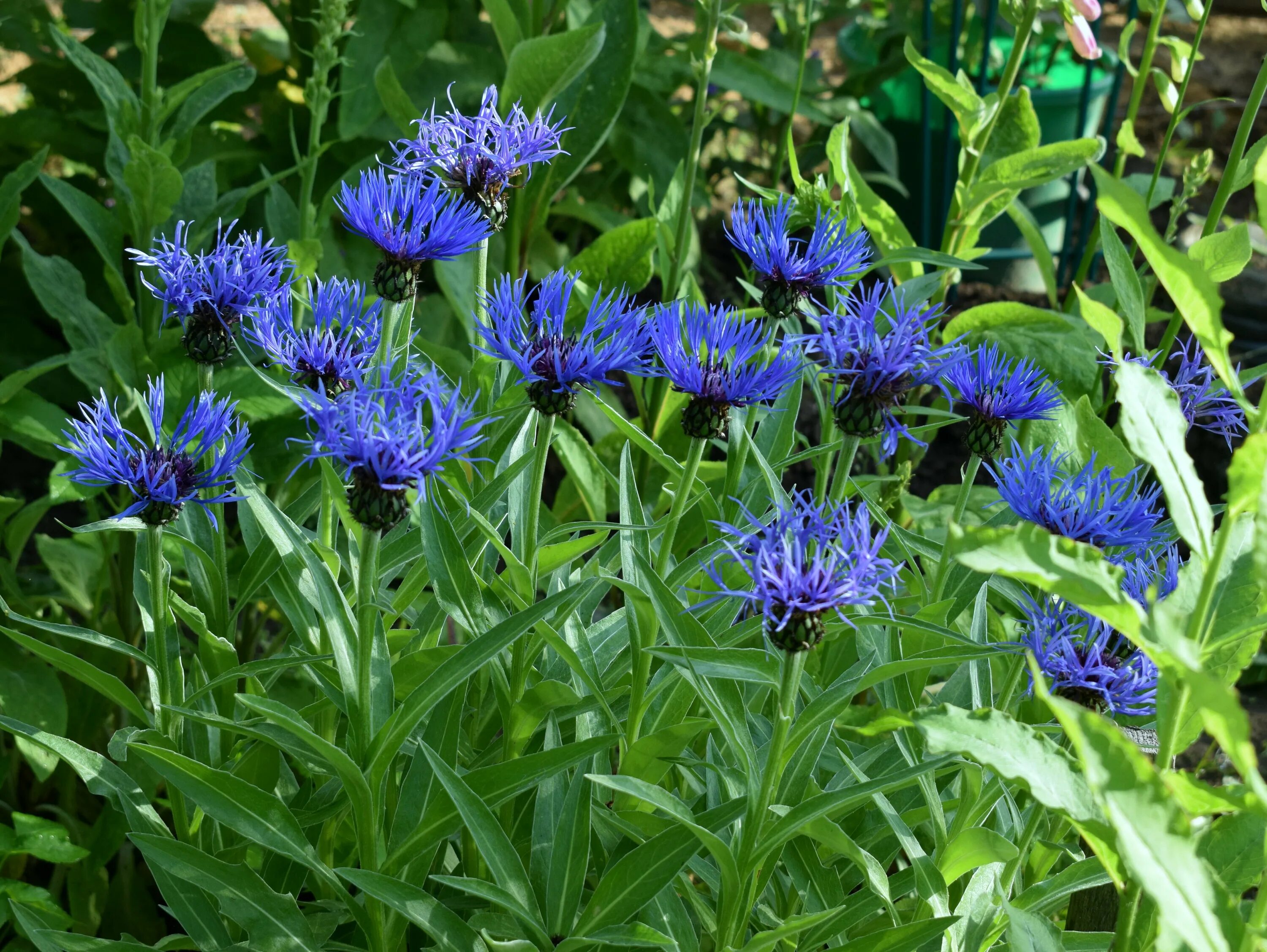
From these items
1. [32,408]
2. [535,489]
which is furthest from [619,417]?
[32,408]

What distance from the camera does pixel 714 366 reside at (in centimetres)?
121

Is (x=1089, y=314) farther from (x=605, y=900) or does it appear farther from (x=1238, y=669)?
(x=605, y=900)

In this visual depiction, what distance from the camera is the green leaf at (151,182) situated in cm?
191

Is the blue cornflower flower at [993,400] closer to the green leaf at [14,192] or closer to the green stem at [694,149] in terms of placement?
the green stem at [694,149]

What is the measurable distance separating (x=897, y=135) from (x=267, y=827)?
3.37 metres

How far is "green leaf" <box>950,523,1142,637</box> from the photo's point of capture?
80cm

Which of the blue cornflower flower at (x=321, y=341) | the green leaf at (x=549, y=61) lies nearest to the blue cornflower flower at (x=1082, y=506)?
the blue cornflower flower at (x=321, y=341)

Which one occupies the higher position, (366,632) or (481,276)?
(481,276)

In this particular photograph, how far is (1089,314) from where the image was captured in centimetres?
98

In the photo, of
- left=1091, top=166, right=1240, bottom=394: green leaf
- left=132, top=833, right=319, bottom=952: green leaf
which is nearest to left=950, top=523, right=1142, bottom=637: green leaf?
left=1091, top=166, right=1240, bottom=394: green leaf

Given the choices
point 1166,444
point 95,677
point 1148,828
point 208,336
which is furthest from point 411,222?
point 1148,828

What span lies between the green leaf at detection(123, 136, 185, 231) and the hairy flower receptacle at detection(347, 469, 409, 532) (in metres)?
1.16

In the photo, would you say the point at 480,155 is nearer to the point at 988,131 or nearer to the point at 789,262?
the point at 789,262

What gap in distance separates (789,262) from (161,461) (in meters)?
0.67
